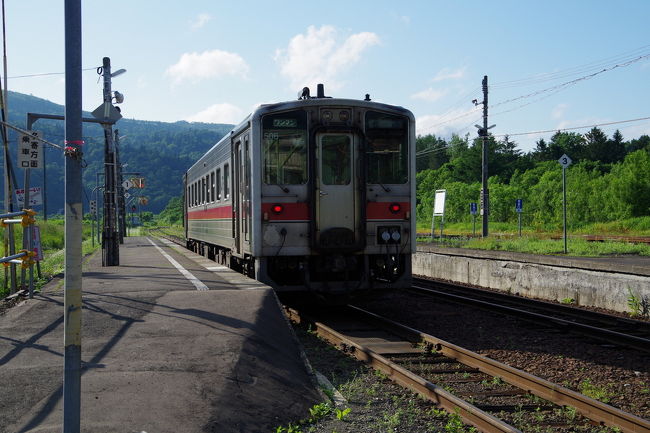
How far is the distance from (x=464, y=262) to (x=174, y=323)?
40.2ft

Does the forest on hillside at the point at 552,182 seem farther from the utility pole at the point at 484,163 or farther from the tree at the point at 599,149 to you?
the utility pole at the point at 484,163

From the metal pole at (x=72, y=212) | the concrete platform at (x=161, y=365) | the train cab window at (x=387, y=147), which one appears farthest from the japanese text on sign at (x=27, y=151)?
the metal pole at (x=72, y=212)

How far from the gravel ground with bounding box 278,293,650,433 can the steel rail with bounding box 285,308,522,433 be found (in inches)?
3.5

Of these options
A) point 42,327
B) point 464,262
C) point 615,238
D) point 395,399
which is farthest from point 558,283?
point 615,238

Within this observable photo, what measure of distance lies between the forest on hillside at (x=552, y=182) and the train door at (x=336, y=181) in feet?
106

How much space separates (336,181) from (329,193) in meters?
0.23

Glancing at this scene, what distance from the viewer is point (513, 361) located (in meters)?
7.72

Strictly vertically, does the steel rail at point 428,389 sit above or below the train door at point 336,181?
below

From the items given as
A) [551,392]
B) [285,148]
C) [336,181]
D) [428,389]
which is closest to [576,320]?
[336,181]

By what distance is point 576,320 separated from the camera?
1041 centimetres

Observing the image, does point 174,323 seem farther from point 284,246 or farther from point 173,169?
point 173,169

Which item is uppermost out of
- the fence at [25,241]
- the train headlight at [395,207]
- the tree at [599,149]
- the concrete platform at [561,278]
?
the tree at [599,149]

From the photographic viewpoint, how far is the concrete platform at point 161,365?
4512 millimetres

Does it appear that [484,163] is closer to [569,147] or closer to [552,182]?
[552,182]
